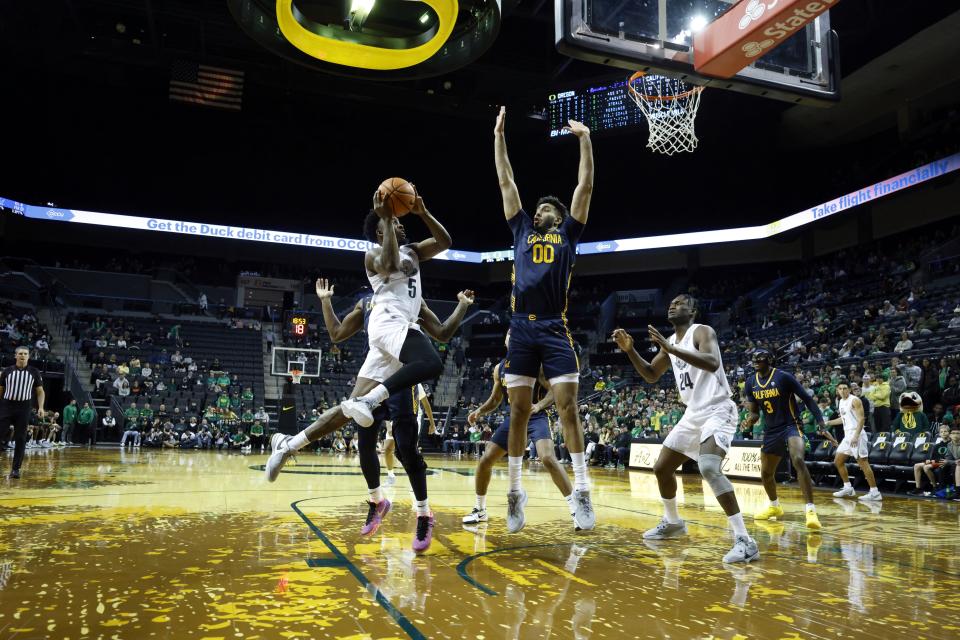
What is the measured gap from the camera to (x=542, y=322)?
4.79 m

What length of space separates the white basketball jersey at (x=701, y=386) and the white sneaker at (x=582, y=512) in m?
1.04

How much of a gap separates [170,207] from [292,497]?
26.5 meters

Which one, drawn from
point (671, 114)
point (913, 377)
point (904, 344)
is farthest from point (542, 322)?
point (904, 344)

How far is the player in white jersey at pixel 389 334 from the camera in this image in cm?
417

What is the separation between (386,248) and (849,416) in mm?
8592

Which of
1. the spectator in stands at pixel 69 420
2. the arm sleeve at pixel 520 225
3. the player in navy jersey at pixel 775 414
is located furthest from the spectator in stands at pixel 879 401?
the spectator in stands at pixel 69 420

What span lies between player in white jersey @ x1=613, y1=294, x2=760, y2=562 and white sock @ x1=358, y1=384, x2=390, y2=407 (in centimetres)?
161

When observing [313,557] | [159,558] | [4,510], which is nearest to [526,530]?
[313,557]

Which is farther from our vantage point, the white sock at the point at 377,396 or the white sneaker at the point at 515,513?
the white sneaker at the point at 515,513

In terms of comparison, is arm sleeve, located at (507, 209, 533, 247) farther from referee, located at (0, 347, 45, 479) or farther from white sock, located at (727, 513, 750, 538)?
referee, located at (0, 347, 45, 479)

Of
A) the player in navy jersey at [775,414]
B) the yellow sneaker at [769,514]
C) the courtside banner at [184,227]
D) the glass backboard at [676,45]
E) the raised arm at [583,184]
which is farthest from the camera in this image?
the courtside banner at [184,227]

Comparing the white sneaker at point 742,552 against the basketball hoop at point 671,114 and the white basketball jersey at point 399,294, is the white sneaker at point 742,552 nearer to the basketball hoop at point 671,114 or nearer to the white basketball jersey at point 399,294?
the white basketball jersey at point 399,294

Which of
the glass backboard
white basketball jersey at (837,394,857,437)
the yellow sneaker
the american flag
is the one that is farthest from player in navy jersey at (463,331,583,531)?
the american flag

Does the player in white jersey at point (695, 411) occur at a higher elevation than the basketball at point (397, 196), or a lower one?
lower
